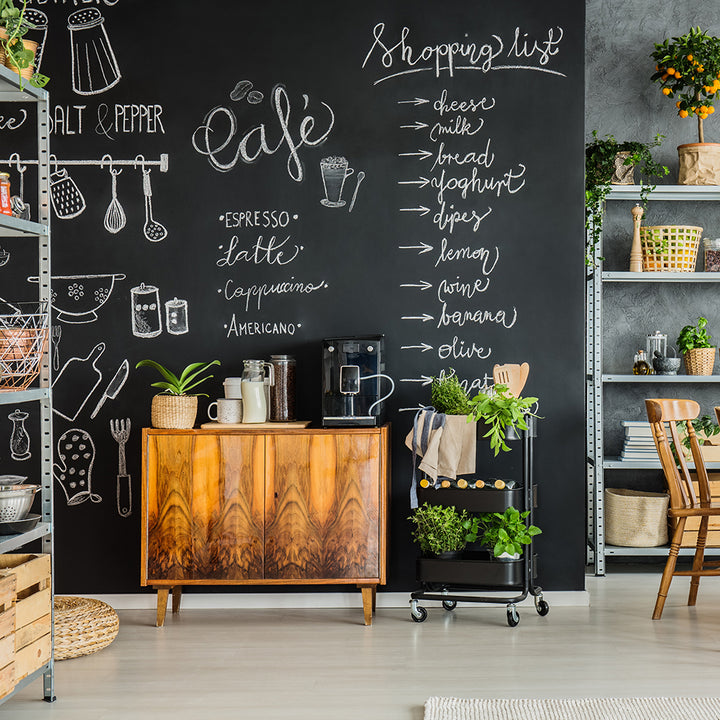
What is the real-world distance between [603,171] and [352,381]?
6.41 feet

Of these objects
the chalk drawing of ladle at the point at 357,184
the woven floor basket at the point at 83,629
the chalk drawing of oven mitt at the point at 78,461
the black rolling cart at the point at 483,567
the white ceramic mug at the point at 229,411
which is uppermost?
the chalk drawing of ladle at the point at 357,184

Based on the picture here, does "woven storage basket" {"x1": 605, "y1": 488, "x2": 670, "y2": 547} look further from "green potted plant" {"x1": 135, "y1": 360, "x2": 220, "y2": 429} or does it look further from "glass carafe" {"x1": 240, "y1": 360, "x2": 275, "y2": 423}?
"green potted plant" {"x1": 135, "y1": 360, "x2": 220, "y2": 429}

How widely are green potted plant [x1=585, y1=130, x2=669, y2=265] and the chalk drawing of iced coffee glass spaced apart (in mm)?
1376

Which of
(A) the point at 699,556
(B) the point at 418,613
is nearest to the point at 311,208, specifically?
(B) the point at 418,613

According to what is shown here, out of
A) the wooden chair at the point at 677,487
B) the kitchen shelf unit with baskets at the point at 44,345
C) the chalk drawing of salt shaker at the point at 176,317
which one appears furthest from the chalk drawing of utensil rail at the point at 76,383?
the wooden chair at the point at 677,487

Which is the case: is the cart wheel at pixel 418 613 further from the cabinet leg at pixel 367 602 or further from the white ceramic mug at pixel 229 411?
the white ceramic mug at pixel 229 411

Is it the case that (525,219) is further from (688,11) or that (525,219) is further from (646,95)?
(688,11)

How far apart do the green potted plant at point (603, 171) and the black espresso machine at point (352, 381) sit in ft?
5.01

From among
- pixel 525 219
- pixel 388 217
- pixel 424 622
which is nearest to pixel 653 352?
pixel 525 219

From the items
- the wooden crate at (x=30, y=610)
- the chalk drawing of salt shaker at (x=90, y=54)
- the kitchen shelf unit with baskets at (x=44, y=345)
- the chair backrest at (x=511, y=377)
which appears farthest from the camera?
the chalk drawing of salt shaker at (x=90, y=54)

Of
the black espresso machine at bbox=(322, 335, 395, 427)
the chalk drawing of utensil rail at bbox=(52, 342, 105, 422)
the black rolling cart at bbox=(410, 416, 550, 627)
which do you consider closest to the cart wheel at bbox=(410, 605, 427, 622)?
the black rolling cart at bbox=(410, 416, 550, 627)

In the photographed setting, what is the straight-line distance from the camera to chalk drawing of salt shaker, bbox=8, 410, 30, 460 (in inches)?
153

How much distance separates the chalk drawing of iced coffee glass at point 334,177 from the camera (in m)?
3.88

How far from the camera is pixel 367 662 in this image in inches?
121
